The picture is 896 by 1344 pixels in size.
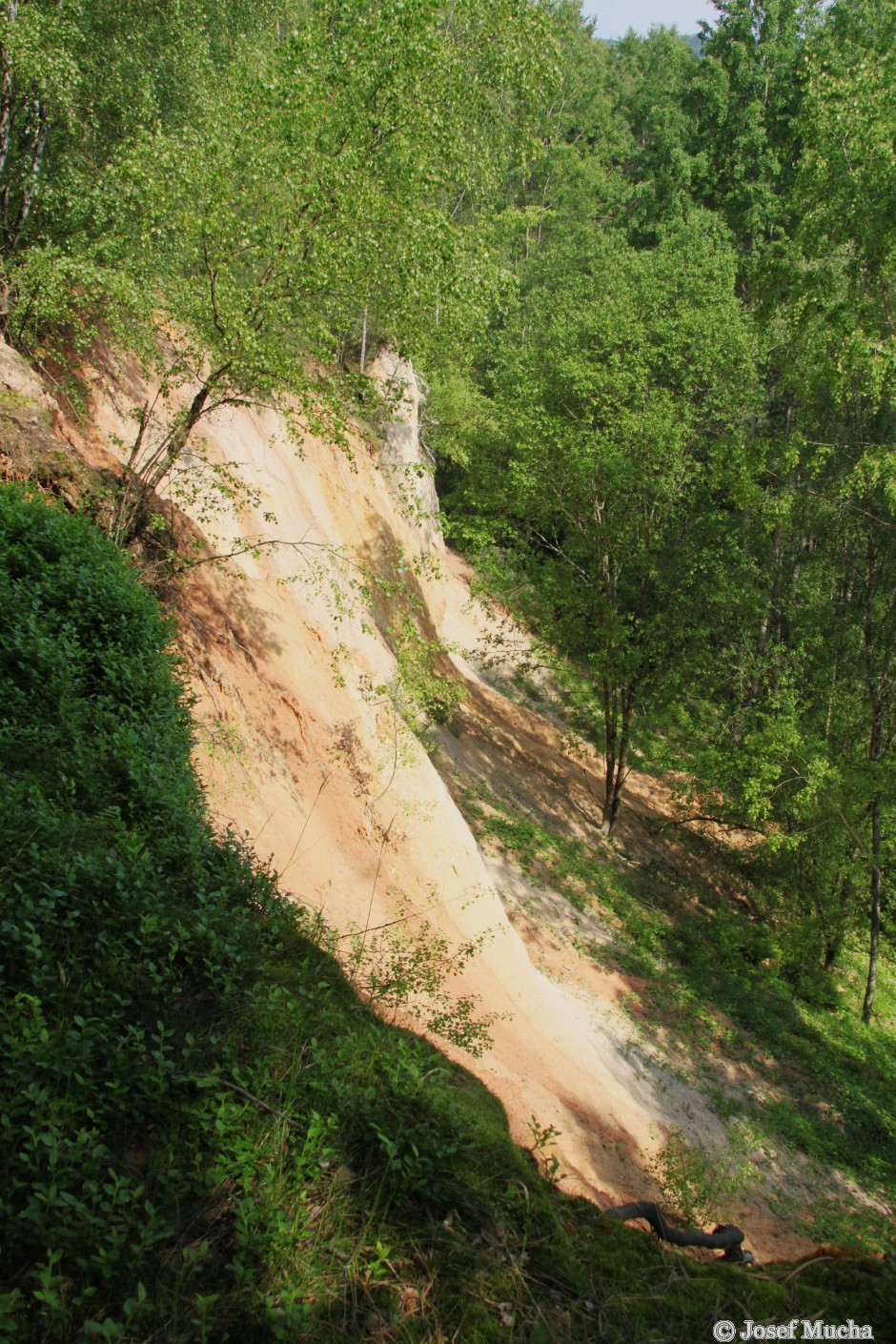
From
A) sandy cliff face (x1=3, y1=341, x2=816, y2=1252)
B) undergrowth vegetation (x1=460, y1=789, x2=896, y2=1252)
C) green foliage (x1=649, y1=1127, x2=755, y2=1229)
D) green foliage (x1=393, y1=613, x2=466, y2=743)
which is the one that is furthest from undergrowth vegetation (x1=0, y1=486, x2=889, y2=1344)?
undergrowth vegetation (x1=460, y1=789, x2=896, y2=1252)

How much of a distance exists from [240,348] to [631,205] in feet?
124

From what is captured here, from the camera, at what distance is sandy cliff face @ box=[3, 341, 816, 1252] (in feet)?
30.2

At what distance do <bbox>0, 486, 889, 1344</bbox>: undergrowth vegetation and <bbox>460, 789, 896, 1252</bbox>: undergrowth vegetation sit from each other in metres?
8.44

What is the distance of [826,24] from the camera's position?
3070 cm

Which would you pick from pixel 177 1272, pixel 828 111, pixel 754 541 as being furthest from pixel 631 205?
pixel 177 1272

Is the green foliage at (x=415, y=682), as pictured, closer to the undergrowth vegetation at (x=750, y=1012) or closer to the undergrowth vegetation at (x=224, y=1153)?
the undergrowth vegetation at (x=750, y=1012)

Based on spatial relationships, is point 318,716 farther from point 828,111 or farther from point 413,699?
point 828,111

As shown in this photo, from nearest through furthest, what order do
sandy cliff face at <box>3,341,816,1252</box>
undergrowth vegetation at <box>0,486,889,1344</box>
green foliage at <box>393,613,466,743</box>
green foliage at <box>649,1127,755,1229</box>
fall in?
undergrowth vegetation at <box>0,486,889,1344</box> < green foliage at <box>649,1127,755,1229</box> < sandy cliff face at <box>3,341,816,1252</box> < green foliage at <box>393,613,466,743</box>

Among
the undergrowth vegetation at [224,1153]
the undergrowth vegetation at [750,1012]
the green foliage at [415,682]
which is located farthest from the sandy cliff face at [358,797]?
the undergrowth vegetation at [224,1153]

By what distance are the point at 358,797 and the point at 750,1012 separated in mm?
9049

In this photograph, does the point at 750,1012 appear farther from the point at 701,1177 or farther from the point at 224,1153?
the point at 224,1153

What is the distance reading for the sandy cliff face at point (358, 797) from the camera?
921 cm

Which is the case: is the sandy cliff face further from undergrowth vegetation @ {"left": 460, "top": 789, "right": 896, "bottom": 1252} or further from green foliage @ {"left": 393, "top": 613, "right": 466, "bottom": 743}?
undergrowth vegetation @ {"left": 460, "top": 789, "right": 896, "bottom": 1252}

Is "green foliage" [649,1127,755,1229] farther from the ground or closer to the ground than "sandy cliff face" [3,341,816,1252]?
closer to the ground
